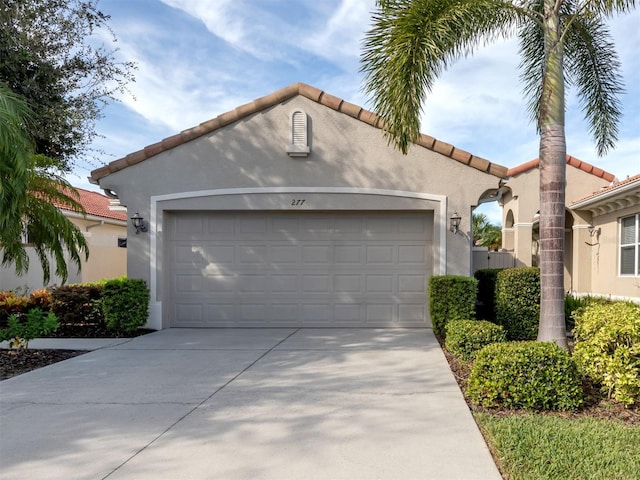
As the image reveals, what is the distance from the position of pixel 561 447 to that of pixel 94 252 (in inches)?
621

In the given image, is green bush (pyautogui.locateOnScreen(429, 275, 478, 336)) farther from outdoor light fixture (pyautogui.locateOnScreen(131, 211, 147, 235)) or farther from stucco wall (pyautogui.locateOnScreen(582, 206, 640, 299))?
outdoor light fixture (pyautogui.locateOnScreen(131, 211, 147, 235))

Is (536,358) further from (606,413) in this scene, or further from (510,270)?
(510,270)

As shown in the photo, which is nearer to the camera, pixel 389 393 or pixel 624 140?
pixel 389 393

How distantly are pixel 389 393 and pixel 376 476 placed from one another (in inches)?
80.8

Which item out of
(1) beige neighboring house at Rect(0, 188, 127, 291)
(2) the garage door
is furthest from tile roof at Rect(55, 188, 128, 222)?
(2) the garage door

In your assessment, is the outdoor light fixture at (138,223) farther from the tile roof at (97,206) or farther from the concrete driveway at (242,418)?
the tile roof at (97,206)

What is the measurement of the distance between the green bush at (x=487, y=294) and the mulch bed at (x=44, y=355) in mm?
6819

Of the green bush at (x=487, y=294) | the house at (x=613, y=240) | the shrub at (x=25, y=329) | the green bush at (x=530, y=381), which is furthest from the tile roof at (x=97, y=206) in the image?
the house at (x=613, y=240)

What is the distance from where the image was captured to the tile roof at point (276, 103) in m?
9.57

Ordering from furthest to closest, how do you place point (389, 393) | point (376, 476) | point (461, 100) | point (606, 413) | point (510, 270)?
point (461, 100)
point (510, 270)
point (389, 393)
point (606, 413)
point (376, 476)

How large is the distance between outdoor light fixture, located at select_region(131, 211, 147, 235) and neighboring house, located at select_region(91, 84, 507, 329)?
113 mm

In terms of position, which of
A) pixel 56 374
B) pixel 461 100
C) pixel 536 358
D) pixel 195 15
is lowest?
pixel 56 374

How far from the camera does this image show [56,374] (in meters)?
6.54

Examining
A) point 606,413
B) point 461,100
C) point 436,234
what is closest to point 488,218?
point 461,100
